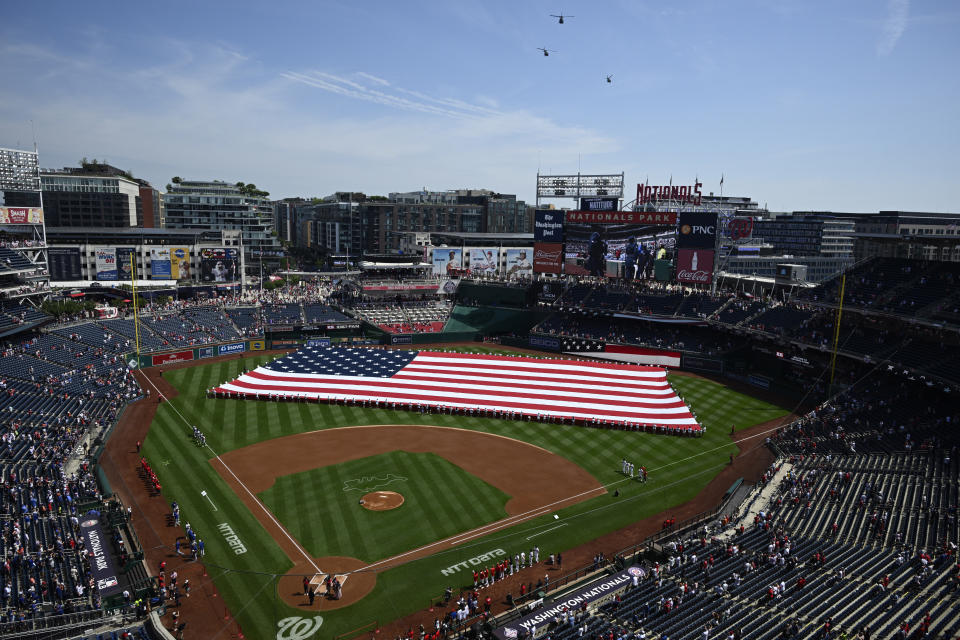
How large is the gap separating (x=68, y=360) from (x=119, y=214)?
66.7m

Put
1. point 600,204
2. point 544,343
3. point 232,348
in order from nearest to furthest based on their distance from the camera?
point 232,348 → point 544,343 → point 600,204

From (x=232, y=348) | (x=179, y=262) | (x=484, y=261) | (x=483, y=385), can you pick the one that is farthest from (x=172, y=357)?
(x=484, y=261)

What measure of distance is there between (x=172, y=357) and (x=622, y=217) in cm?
5115

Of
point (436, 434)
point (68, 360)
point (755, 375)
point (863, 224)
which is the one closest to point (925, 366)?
point (755, 375)

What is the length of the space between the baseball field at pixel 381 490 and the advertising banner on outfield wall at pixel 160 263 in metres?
39.3

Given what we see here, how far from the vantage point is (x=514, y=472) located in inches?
1441

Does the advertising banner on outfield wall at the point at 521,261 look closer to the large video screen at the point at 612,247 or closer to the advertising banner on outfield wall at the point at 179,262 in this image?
the large video screen at the point at 612,247

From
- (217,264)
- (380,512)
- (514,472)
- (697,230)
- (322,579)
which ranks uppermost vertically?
(697,230)

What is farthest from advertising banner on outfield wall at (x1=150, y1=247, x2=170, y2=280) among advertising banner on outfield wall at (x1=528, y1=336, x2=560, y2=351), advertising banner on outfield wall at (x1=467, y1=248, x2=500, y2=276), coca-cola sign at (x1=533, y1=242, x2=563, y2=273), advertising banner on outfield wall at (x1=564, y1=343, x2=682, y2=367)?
advertising banner on outfield wall at (x1=564, y1=343, x2=682, y2=367)

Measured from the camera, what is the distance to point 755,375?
58531 millimetres

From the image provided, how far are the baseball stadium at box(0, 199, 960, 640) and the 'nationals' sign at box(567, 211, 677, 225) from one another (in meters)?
1.05

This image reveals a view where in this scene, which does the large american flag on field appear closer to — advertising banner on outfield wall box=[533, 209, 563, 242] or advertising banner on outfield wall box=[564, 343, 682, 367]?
advertising banner on outfield wall box=[564, 343, 682, 367]

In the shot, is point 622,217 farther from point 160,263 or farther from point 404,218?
point 404,218

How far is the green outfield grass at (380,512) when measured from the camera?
28625 millimetres
